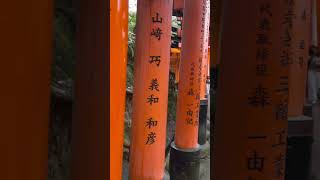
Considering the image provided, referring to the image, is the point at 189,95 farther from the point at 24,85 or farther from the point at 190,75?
the point at 24,85

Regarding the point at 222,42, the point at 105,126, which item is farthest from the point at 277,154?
the point at 105,126

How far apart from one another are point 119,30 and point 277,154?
124cm

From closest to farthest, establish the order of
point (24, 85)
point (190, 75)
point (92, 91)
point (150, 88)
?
point (24, 85) → point (92, 91) → point (150, 88) → point (190, 75)

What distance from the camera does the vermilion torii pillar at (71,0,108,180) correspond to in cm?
187

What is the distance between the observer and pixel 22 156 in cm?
140

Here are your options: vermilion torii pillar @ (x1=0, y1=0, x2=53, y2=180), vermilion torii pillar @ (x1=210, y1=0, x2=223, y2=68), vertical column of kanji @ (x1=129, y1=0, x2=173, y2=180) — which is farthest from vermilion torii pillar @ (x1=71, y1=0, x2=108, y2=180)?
vertical column of kanji @ (x1=129, y1=0, x2=173, y2=180)

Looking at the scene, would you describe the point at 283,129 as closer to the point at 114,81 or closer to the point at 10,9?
the point at 114,81

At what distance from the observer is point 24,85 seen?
1385mm

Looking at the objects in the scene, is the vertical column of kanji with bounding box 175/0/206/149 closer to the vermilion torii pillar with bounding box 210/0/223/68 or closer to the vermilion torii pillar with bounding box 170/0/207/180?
the vermilion torii pillar with bounding box 170/0/207/180

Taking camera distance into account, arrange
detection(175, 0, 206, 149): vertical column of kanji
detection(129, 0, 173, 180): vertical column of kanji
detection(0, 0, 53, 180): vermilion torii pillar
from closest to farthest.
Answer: detection(0, 0, 53, 180): vermilion torii pillar
detection(129, 0, 173, 180): vertical column of kanji
detection(175, 0, 206, 149): vertical column of kanji

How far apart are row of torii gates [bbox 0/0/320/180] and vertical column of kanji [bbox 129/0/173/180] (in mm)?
1660

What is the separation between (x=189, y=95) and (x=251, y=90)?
3.90 m

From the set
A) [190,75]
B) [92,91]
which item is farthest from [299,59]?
[190,75]

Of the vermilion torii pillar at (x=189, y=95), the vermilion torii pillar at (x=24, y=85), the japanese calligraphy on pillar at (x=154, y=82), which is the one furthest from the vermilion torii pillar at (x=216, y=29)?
the vermilion torii pillar at (x=189, y=95)
